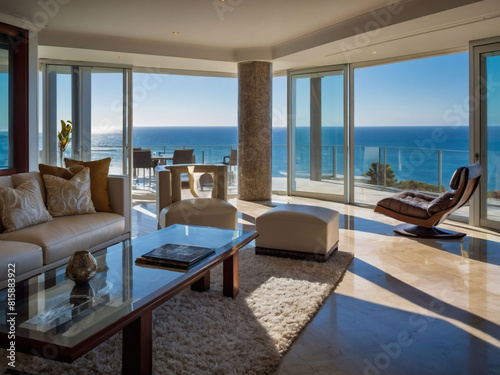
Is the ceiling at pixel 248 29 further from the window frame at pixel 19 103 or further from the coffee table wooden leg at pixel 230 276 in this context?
the coffee table wooden leg at pixel 230 276

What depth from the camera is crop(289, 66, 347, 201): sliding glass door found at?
7.52 meters

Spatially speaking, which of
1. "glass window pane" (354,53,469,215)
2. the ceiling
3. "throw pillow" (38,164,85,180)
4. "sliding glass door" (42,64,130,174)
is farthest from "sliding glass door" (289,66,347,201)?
"throw pillow" (38,164,85,180)

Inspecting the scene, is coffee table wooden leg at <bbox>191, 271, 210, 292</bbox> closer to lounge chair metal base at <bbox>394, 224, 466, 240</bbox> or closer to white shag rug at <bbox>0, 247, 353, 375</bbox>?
white shag rug at <bbox>0, 247, 353, 375</bbox>

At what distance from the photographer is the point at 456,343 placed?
223 cm

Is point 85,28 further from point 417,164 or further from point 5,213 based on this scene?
point 417,164

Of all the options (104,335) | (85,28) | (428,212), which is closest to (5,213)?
(104,335)

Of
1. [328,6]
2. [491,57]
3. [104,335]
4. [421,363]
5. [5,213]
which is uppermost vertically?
[328,6]

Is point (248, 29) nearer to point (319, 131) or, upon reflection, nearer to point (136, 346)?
point (319, 131)

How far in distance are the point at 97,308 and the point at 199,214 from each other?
2453 millimetres

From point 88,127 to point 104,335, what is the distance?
649cm

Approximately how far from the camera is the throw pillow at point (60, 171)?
377 centimetres

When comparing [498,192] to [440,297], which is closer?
[440,297]

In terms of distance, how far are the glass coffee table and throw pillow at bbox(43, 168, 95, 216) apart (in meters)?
1.24

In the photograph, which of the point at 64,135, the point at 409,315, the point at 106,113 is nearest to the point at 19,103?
the point at 64,135
